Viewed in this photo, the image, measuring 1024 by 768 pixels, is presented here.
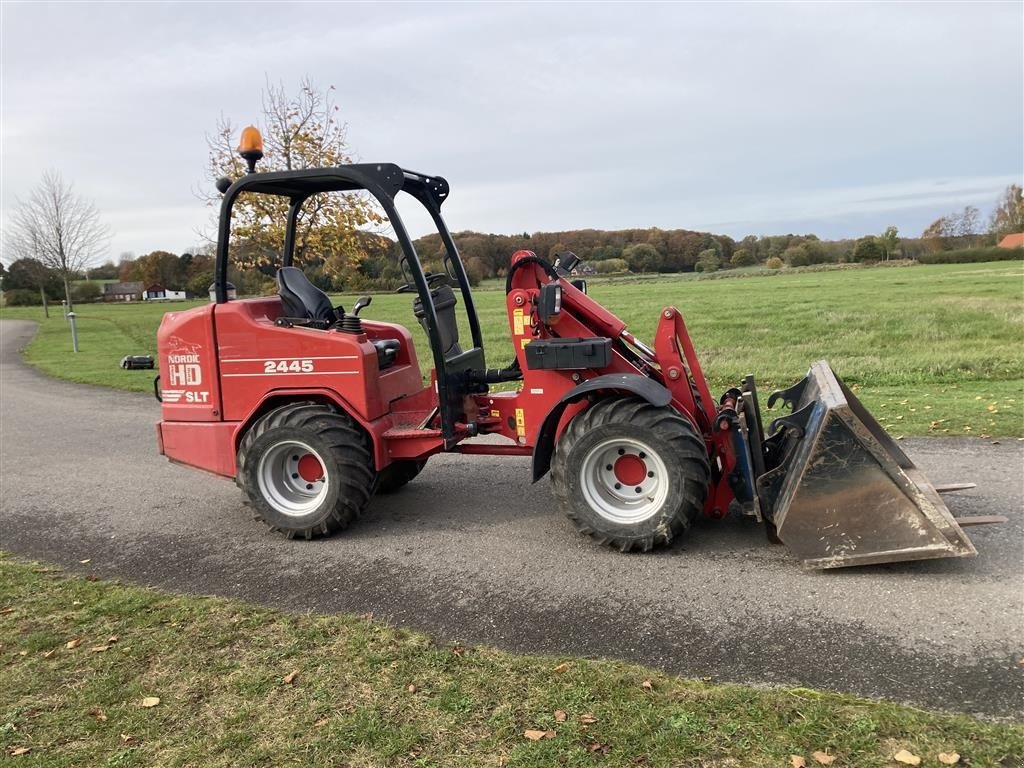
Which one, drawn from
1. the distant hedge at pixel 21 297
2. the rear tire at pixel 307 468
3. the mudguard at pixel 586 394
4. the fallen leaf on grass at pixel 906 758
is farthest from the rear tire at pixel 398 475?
the distant hedge at pixel 21 297

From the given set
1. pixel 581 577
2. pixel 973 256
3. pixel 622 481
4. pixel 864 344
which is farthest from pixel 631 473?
pixel 973 256

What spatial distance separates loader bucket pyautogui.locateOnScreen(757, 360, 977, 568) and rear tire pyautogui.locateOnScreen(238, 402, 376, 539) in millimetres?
2866

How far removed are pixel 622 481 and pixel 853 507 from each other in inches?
55.4

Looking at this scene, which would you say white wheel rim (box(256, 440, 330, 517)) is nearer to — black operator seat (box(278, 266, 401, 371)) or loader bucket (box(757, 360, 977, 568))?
black operator seat (box(278, 266, 401, 371))

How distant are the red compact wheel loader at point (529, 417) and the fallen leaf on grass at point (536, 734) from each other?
1910mm

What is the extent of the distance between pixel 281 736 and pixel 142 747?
570mm

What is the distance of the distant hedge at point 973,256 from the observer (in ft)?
196

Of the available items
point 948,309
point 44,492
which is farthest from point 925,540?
point 948,309

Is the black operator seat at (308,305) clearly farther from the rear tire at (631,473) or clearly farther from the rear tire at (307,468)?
the rear tire at (631,473)

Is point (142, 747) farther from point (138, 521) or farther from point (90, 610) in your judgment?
point (138, 521)

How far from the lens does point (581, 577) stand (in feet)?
15.2

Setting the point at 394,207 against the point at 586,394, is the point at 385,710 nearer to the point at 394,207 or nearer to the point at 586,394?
the point at 586,394

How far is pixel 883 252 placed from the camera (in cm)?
6438

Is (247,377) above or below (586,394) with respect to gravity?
above
